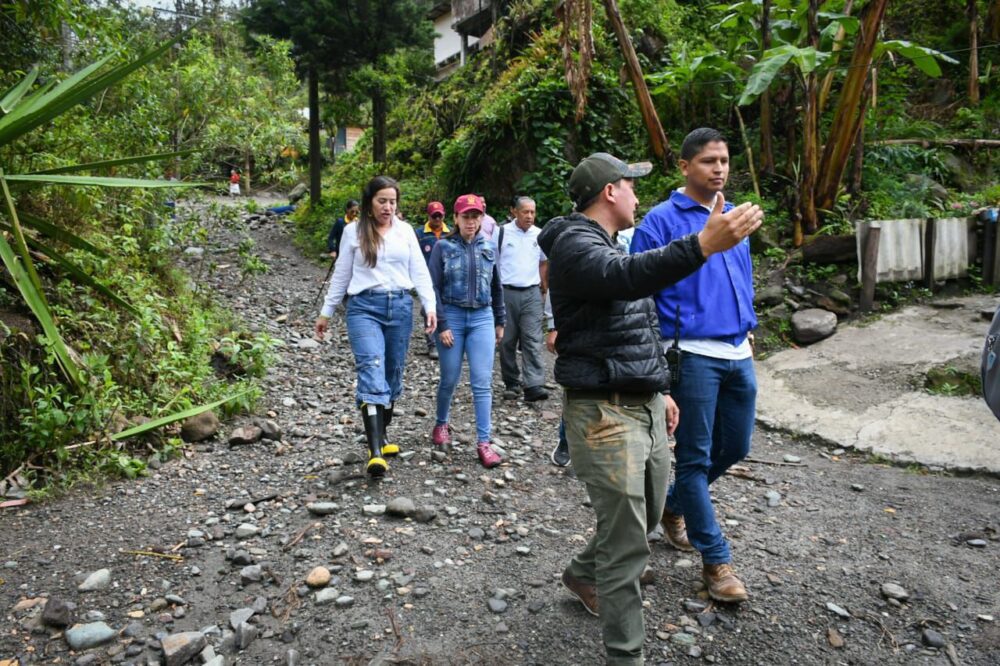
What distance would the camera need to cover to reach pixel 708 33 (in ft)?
46.2

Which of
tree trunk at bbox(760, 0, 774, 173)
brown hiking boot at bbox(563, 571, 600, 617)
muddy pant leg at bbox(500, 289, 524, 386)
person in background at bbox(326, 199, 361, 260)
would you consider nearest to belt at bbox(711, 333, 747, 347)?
brown hiking boot at bbox(563, 571, 600, 617)

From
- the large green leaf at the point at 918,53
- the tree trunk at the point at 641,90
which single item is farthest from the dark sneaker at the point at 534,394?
the tree trunk at the point at 641,90

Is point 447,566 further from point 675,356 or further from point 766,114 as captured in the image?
point 766,114

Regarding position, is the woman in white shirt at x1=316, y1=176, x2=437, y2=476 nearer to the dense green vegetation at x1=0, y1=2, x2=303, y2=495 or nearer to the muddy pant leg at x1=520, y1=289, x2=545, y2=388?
the dense green vegetation at x1=0, y1=2, x2=303, y2=495

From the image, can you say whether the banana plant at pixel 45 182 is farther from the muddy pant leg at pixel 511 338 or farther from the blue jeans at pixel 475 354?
the muddy pant leg at pixel 511 338

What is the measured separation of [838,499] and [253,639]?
382 centimetres

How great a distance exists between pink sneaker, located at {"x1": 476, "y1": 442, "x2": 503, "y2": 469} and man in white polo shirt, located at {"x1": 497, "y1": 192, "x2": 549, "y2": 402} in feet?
6.35

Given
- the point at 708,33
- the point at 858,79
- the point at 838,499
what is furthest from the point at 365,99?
the point at 838,499

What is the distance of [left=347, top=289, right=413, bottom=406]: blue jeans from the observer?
491 cm

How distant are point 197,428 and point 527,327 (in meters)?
3.29

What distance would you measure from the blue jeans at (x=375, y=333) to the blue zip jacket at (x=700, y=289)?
2167 millimetres

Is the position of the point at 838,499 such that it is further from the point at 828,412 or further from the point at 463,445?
the point at 463,445

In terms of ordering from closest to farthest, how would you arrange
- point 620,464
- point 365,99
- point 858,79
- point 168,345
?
point 620,464 → point 168,345 → point 858,79 → point 365,99

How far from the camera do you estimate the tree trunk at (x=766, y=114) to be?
349 inches
